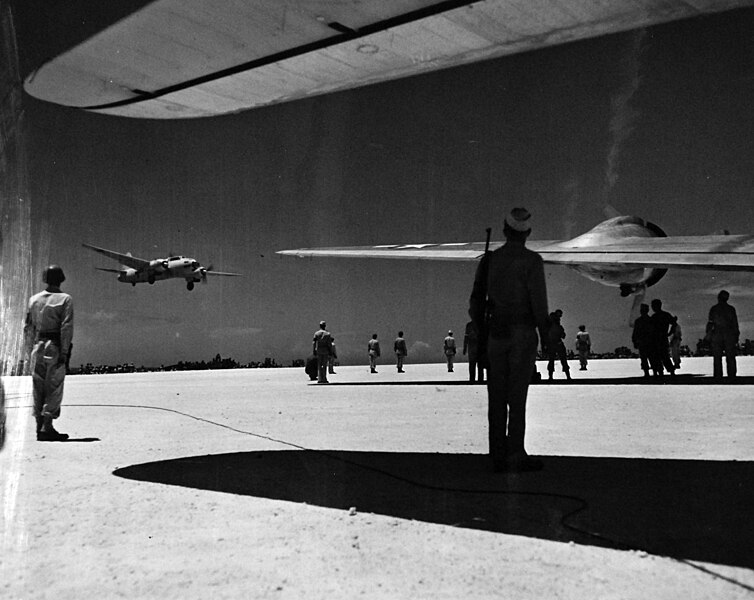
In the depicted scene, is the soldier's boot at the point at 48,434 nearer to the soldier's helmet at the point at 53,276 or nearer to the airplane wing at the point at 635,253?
the soldier's helmet at the point at 53,276

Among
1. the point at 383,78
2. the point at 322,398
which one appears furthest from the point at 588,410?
the point at 383,78

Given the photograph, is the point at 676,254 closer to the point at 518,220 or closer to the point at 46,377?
the point at 518,220

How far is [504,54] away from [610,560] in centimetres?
392

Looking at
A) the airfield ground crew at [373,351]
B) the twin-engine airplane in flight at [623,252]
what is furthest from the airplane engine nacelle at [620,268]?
the airfield ground crew at [373,351]

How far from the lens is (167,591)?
2.52 m

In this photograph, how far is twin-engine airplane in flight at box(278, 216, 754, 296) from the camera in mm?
10227

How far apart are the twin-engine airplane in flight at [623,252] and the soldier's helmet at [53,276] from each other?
740cm

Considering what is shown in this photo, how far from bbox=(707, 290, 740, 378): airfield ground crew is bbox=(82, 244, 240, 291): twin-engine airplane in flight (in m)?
31.0

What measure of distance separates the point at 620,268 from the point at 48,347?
13730mm

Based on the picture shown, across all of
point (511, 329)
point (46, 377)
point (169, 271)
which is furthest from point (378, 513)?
point (169, 271)

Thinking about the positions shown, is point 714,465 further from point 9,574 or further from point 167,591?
point 9,574

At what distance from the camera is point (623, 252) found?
11.8 meters

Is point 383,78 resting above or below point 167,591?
above

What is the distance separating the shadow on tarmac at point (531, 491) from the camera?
3.14 m
